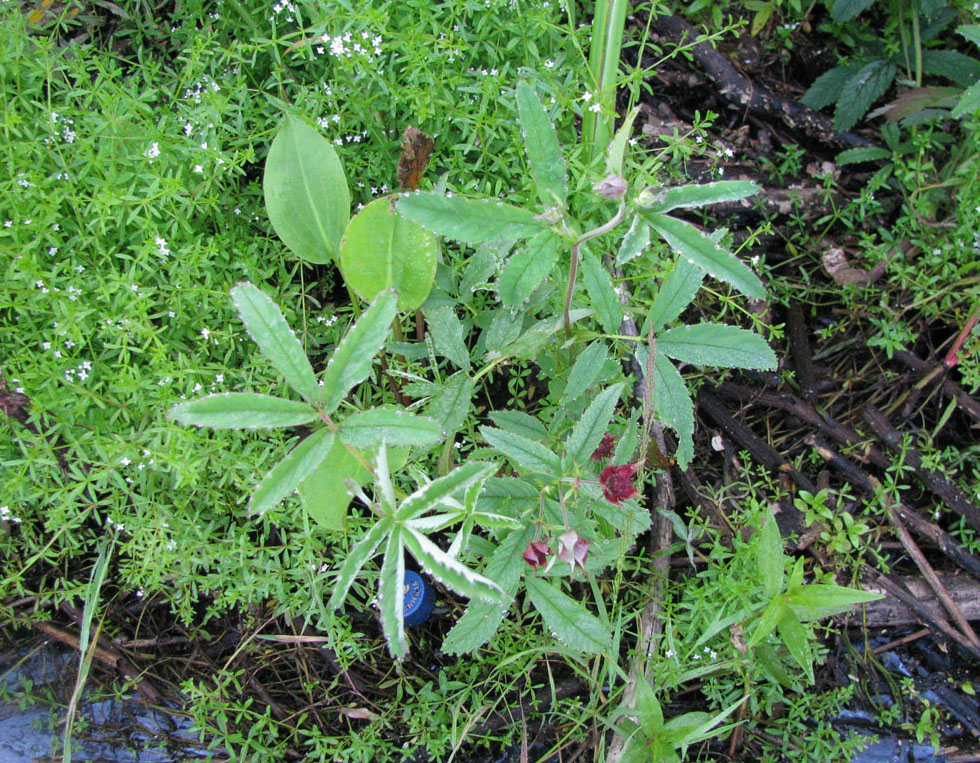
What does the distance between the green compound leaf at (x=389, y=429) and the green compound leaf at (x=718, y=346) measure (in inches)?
24.5

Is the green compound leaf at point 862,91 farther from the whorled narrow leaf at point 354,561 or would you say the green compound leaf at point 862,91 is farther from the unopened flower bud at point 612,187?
the whorled narrow leaf at point 354,561

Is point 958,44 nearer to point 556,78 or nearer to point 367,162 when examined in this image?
point 556,78

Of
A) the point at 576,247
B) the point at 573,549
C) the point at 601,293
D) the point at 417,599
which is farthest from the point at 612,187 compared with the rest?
the point at 417,599

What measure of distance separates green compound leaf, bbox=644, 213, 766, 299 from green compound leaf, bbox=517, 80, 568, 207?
22cm

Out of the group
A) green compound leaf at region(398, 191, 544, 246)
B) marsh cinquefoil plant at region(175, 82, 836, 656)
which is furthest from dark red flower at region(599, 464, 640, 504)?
green compound leaf at region(398, 191, 544, 246)

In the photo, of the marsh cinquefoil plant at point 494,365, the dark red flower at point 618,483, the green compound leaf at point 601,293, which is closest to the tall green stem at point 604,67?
the marsh cinquefoil plant at point 494,365

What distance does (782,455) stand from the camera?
262 centimetres

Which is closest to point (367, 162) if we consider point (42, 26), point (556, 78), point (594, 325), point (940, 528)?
point (556, 78)

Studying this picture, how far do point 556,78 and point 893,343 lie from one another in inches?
58.8

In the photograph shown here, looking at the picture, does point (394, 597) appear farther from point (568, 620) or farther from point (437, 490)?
point (568, 620)

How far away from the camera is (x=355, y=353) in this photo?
153 centimetres

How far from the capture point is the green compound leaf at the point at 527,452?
166cm

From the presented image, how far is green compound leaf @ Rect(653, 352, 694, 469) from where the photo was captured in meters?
1.73

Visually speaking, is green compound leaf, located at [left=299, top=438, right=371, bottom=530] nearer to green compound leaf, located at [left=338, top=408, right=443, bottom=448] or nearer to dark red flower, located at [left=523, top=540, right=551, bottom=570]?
green compound leaf, located at [left=338, top=408, right=443, bottom=448]
